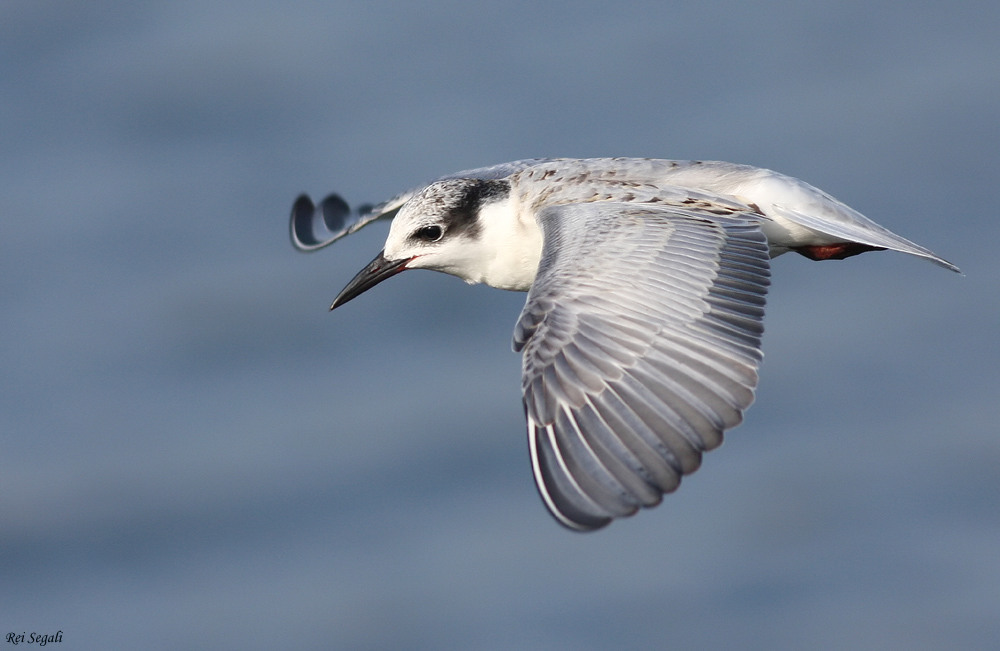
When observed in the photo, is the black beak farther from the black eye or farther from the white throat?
the white throat

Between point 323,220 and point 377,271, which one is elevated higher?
point 323,220

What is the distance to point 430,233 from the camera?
998 cm

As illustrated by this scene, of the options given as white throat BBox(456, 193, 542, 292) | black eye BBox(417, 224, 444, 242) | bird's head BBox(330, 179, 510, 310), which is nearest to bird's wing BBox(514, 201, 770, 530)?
white throat BBox(456, 193, 542, 292)

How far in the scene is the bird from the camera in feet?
24.7

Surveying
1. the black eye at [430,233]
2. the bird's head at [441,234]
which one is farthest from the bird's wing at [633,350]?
the black eye at [430,233]

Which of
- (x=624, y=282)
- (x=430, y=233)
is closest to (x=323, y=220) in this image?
(x=430, y=233)

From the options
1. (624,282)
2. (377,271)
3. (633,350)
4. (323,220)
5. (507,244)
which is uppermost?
(323,220)

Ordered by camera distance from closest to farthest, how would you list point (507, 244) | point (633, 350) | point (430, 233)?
point (633, 350) → point (507, 244) → point (430, 233)

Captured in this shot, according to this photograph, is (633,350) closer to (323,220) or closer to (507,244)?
(507,244)

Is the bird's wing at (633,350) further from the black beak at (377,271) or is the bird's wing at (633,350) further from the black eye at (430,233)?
the black beak at (377,271)

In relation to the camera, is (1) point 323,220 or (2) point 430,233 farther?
(1) point 323,220

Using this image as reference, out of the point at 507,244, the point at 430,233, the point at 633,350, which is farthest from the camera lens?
the point at 430,233

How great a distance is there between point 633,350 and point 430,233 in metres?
2.37

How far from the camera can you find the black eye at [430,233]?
392 inches
